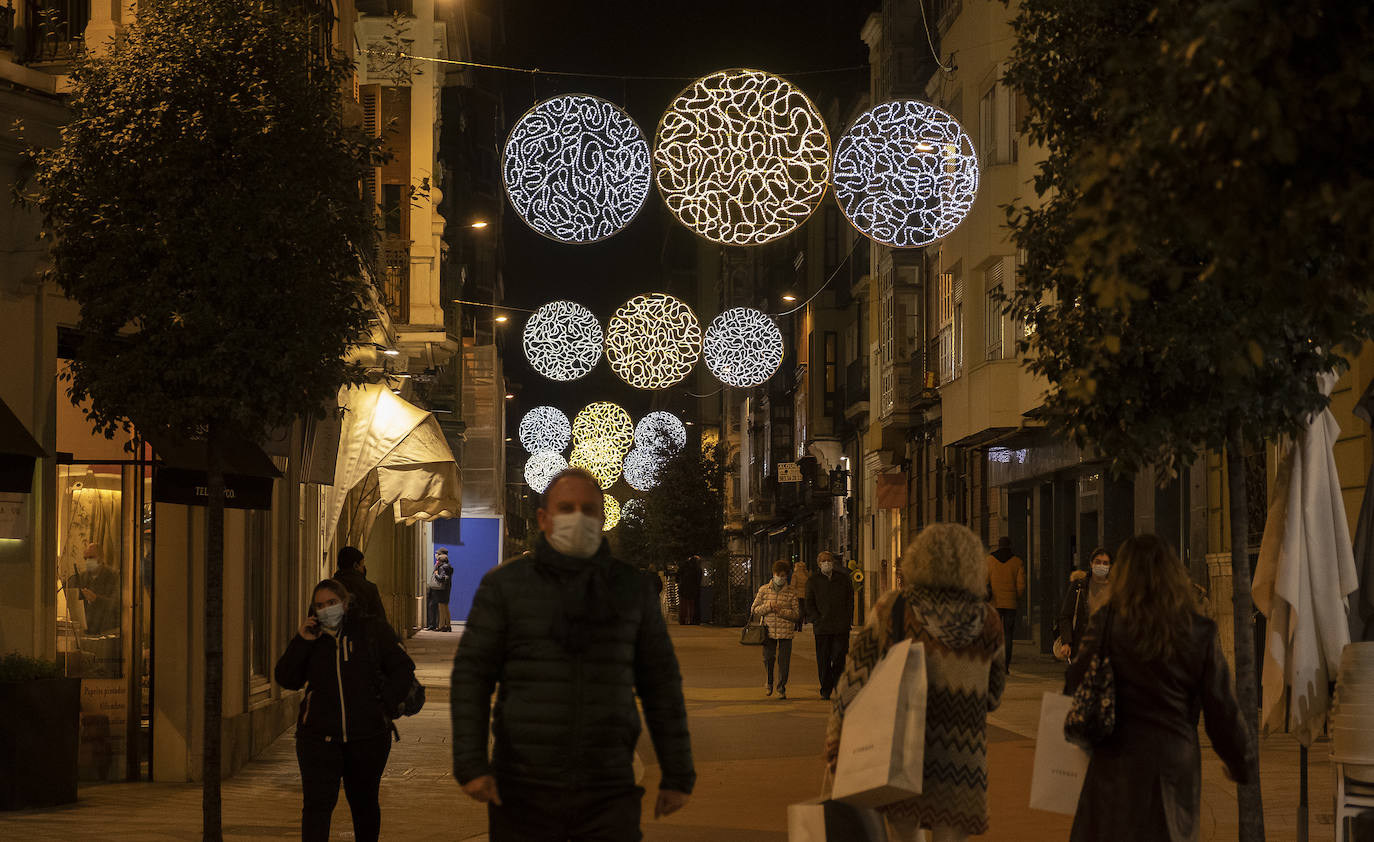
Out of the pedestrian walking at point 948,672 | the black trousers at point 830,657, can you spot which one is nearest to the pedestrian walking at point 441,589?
the black trousers at point 830,657

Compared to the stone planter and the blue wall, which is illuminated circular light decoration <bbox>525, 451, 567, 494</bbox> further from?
the stone planter

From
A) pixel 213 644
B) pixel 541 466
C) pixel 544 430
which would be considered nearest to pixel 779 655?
pixel 213 644

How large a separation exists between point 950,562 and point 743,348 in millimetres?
31440

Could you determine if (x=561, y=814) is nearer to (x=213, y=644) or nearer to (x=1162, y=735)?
(x=1162, y=735)

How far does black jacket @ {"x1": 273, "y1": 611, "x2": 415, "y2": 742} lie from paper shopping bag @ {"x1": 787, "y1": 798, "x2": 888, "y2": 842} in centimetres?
286


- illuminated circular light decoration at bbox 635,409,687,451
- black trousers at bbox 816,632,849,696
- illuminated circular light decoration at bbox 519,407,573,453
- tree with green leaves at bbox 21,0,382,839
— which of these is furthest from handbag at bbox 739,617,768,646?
illuminated circular light decoration at bbox 635,409,687,451

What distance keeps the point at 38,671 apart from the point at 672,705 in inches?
324

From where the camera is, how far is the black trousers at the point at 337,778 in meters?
9.12

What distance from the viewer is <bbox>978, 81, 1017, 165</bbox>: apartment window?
29578mm

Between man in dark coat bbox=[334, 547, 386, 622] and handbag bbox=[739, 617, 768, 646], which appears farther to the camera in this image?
handbag bbox=[739, 617, 768, 646]

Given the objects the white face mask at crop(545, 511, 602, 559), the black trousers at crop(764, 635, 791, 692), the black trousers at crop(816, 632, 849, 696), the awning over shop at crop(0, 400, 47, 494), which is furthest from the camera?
the black trousers at crop(764, 635, 791, 692)

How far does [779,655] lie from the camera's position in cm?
2445

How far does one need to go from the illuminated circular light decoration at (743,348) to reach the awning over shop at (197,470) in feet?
80.7

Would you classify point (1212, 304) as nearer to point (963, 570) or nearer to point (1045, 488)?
point (963, 570)
